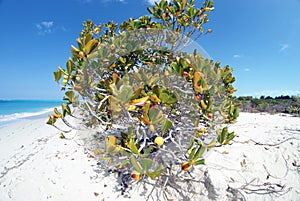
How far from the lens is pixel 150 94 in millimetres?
916

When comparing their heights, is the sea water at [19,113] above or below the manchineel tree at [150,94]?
above

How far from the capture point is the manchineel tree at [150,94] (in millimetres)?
881

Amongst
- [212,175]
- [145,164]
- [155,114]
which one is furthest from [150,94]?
[212,175]

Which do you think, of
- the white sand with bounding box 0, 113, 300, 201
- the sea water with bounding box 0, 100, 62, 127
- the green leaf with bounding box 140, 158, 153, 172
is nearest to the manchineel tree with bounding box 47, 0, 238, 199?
the green leaf with bounding box 140, 158, 153, 172

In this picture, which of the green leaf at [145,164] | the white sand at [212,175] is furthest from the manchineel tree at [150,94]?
the white sand at [212,175]

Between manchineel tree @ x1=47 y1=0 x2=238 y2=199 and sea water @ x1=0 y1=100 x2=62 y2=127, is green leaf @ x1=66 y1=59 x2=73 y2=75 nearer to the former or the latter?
manchineel tree @ x1=47 y1=0 x2=238 y2=199

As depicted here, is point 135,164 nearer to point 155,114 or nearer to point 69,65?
point 155,114

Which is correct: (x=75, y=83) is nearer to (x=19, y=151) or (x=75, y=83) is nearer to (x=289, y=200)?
(x=289, y=200)

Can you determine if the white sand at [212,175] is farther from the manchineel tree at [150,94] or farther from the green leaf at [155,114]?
the green leaf at [155,114]

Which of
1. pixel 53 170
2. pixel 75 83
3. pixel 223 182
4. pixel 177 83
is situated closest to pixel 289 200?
pixel 223 182

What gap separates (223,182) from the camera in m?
1.56

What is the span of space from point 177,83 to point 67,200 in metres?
1.45

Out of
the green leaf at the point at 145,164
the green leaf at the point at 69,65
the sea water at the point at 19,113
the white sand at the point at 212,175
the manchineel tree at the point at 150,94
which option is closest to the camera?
the green leaf at the point at 145,164

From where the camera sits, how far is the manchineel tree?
881 mm
